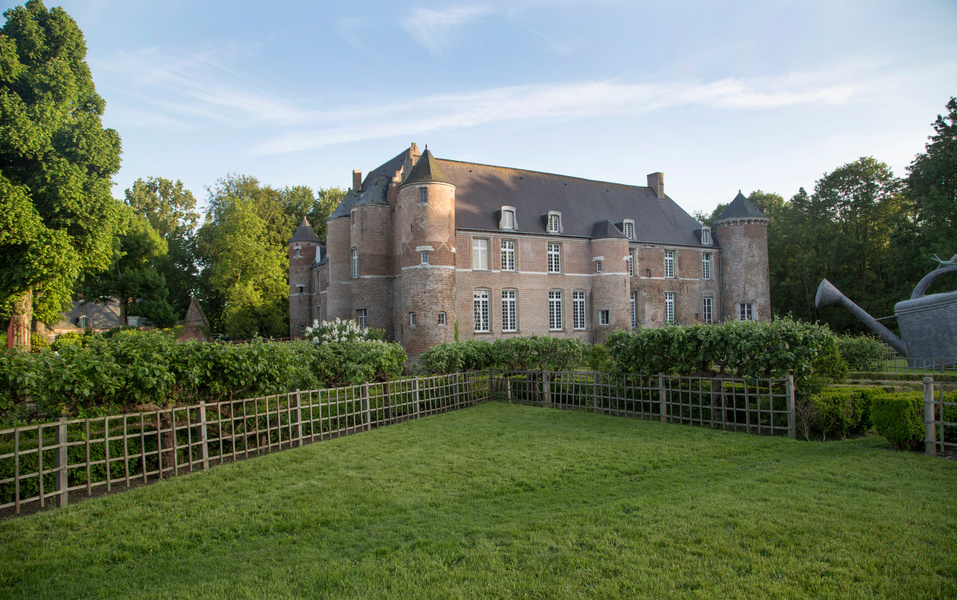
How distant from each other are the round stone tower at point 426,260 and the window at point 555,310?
22.2 feet

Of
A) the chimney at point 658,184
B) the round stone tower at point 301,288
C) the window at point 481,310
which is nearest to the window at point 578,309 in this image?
the window at point 481,310

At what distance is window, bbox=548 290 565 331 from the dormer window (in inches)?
177

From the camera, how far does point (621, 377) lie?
12.7 m

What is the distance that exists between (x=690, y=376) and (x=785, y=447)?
102 inches

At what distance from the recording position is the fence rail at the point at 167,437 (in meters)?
6.94

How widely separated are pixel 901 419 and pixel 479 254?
23.8m

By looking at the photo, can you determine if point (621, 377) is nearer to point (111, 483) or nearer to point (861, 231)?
point (111, 483)

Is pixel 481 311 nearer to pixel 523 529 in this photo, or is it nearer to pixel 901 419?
pixel 901 419

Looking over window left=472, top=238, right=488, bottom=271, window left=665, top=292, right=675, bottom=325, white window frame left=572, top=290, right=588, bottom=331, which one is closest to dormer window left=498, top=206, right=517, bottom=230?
window left=472, top=238, right=488, bottom=271

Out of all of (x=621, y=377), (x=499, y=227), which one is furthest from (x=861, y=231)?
(x=621, y=377)

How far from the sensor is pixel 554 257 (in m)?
33.1

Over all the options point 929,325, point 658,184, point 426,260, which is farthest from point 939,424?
point 658,184

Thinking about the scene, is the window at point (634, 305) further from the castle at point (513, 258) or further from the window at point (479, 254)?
the window at point (479, 254)

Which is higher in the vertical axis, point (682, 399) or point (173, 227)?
point (173, 227)
